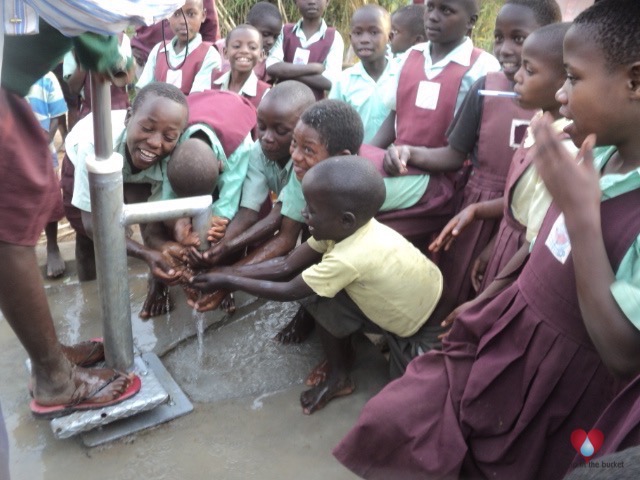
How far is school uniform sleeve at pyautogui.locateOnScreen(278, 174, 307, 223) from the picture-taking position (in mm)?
2354

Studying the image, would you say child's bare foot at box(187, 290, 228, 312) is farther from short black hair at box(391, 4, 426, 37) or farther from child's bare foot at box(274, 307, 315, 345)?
short black hair at box(391, 4, 426, 37)

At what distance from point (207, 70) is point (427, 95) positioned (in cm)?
183

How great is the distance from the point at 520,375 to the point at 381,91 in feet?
7.03

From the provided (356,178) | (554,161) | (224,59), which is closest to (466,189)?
(356,178)

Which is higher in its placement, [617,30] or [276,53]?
[617,30]

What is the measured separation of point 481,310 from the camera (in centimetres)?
162

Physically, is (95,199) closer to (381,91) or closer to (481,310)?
(481,310)

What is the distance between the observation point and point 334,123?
2.20 m

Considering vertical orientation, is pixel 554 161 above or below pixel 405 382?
above

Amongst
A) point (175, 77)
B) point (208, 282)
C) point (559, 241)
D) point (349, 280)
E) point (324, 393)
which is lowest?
point (324, 393)

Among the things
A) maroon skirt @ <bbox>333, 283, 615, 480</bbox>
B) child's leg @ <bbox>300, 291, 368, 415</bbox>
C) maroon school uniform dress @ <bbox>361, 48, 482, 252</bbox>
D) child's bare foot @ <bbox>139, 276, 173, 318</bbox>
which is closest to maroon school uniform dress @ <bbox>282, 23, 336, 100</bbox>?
maroon school uniform dress @ <bbox>361, 48, 482, 252</bbox>

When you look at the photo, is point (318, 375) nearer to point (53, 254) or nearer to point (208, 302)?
point (208, 302)

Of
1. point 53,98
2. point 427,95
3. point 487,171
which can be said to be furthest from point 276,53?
point 487,171

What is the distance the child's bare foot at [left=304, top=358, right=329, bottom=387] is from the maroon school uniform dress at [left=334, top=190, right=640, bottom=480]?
0.57 metres
